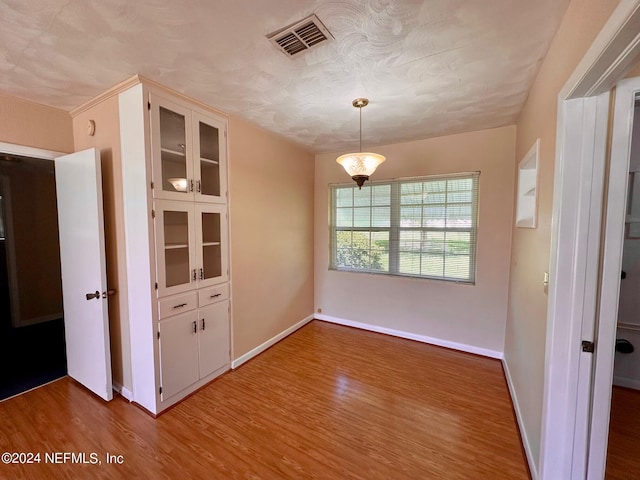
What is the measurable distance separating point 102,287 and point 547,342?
3144 mm

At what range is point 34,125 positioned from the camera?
2279 millimetres

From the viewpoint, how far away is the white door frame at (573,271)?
4.06 ft

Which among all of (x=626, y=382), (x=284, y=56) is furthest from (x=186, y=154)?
(x=626, y=382)

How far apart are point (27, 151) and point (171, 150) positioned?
4.20 feet

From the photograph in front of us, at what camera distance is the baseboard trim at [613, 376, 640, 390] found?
2.35 meters

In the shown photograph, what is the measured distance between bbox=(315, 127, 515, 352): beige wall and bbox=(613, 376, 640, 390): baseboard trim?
905 millimetres

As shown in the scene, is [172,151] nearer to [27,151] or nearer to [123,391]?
[27,151]

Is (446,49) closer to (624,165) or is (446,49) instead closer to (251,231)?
(624,165)

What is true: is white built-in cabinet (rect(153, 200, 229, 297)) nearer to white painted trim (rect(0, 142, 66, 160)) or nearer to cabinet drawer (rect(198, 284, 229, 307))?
cabinet drawer (rect(198, 284, 229, 307))

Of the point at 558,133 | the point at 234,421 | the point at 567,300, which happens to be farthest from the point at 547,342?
the point at 234,421

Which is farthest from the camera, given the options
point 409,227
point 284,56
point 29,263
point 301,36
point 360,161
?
point 29,263

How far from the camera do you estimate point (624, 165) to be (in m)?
1.18

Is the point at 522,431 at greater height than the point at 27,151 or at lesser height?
lesser

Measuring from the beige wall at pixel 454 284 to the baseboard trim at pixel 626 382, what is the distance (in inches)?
35.6
